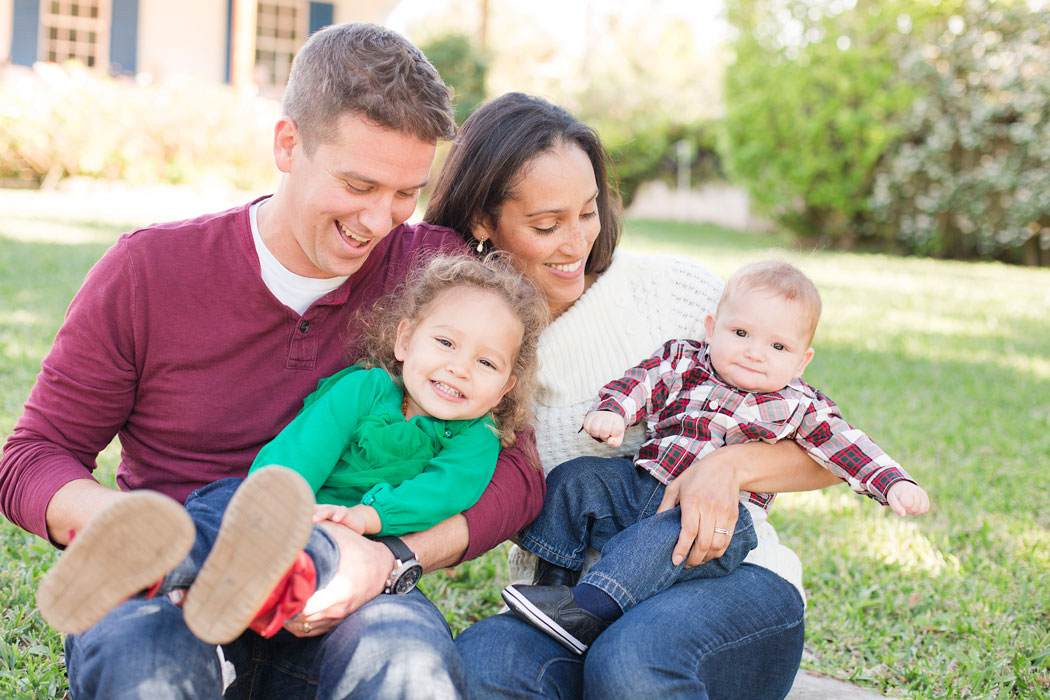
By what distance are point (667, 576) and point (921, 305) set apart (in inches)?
287

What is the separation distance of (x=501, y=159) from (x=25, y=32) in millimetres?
14573

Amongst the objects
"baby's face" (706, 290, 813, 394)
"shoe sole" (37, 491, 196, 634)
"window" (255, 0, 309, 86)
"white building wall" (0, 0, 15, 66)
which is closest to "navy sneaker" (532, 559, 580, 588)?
"baby's face" (706, 290, 813, 394)

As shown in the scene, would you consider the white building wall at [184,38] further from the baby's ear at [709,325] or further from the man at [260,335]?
the baby's ear at [709,325]

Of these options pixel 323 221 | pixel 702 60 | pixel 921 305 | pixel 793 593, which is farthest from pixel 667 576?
pixel 702 60

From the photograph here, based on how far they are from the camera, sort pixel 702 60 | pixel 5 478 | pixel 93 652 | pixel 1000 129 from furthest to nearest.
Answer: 1. pixel 702 60
2. pixel 1000 129
3. pixel 5 478
4. pixel 93 652

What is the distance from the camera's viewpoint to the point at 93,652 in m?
1.61

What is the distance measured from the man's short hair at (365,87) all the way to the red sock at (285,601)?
101cm

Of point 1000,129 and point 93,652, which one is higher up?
point 1000,129

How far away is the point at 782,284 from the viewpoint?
96.7 inches

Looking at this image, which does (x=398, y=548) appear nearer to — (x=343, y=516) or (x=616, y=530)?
(x=343, y=516)

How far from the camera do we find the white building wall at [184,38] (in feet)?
48.0

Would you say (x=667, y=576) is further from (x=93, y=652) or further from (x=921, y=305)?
(x=921, y=305)

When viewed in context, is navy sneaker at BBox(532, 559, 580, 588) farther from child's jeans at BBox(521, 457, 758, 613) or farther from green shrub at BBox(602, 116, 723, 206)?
green shrub at BBox(602, 116, 723, 206)

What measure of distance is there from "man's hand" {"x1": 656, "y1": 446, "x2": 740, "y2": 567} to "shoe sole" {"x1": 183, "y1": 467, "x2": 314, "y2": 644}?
0.94m
